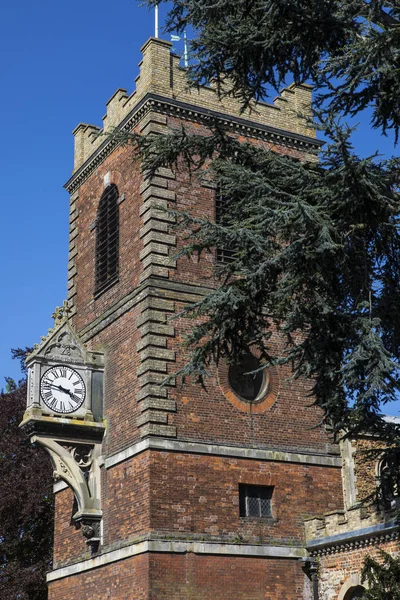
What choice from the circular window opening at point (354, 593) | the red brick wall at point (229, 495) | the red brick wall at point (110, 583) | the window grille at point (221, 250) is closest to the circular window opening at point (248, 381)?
the red brick wall at point (229, 495)

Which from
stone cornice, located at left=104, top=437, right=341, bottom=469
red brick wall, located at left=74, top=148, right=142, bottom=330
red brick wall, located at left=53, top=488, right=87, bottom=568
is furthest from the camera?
red brick wall, located at left=74, top=148, right=142, bottom=330

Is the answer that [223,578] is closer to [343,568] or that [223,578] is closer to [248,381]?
[343,568]

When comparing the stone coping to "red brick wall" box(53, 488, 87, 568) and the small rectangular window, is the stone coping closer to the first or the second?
the small rectangular window

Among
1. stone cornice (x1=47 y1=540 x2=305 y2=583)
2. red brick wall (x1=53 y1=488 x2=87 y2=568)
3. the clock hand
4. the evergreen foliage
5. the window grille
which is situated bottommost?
the evergreen foliage

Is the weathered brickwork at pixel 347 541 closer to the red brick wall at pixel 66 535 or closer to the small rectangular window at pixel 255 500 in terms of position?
the small rectangular window at pixel 255 500

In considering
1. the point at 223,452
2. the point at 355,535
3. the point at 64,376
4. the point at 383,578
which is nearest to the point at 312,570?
the point at 355,535

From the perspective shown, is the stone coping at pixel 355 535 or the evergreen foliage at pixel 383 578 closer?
the evergreen foliage at pixel 383 578

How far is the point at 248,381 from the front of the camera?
76.2 ft

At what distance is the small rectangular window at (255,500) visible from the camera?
2203 cm

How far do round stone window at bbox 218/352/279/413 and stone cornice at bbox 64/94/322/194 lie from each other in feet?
17.8

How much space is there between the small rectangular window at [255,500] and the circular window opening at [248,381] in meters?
2.08

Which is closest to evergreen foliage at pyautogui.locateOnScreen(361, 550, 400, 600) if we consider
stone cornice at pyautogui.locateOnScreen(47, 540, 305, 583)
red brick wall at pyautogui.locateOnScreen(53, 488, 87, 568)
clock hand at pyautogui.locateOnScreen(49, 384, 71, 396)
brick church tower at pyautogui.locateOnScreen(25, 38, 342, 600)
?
stone cornice at pyautogui.locateOnScreen(47, 540, 305, 583)

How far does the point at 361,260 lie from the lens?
621 inches

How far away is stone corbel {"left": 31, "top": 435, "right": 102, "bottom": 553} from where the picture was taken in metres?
22.5
